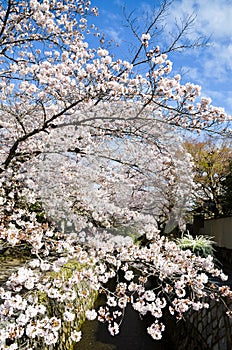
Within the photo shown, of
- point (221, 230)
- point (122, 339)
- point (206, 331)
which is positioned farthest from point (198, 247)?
point (221, 230)

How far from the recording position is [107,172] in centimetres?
722

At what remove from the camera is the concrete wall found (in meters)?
9.20

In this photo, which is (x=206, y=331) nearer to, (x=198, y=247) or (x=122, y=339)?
(x=122, y=339)

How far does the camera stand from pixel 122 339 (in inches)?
227

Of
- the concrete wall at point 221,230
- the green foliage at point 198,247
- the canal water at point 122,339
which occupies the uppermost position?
the concrete wall at point 221,230

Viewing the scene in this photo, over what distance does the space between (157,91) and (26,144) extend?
2.77 metres

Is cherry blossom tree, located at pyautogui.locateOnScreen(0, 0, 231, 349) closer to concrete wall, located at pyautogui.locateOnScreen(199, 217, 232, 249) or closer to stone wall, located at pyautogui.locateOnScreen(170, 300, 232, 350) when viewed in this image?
stone wall, located at pyautogui.locateOnScreen(170, 300, 232, 350)

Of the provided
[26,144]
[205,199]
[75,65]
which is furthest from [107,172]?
[205,199]

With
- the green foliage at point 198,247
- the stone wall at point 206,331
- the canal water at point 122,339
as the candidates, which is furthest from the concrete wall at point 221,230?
the stone wall at point 206,331

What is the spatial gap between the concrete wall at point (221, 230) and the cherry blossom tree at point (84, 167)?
2765mm

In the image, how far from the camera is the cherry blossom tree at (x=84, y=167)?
10.4 feet

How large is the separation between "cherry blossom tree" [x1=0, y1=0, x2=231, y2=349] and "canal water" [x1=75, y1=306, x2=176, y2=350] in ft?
1.13

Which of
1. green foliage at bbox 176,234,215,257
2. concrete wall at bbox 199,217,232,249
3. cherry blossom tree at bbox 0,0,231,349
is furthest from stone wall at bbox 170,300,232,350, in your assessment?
concrete wall at bbox 199,217,232,249

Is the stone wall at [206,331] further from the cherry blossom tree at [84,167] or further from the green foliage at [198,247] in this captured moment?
the green foliage at [198,247]
